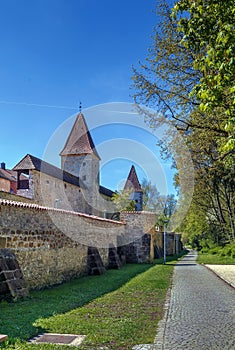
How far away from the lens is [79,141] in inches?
1891

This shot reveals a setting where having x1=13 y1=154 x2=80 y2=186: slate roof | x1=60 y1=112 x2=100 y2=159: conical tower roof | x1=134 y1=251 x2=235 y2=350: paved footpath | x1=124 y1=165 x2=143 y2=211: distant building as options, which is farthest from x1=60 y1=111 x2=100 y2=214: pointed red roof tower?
x1=134 y1=251 x2=235 y2=350: paved footpath

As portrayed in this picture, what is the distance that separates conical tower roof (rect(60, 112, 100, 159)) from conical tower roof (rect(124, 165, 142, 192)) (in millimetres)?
9668

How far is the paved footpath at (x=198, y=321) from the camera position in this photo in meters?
4.97

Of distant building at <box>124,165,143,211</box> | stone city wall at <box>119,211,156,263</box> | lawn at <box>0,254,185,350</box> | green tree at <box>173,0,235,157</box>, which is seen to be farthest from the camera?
distant building at <box>124,165,143,211</box>

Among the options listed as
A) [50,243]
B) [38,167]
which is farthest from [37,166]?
[50,243]

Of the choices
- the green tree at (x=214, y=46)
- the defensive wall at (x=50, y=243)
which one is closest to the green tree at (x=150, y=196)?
the defensive wall at (x=50, y=243)

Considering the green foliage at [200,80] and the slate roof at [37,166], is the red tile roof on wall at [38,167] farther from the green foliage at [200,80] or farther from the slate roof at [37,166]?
the green foliage at [200,80]

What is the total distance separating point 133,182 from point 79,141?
533 inches

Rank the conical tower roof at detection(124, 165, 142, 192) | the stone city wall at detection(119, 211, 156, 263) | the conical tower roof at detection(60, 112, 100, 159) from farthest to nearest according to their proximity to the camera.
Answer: the conical tower roof at detection(124, 165, 142, 192) → the conical tower roof at detection(60, 112, 100, 159) → the stone city wall at detection(119, 211, 156, 263)

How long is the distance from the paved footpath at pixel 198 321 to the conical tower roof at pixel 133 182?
45593mm

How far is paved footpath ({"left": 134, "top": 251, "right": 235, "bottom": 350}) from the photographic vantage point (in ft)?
16.3

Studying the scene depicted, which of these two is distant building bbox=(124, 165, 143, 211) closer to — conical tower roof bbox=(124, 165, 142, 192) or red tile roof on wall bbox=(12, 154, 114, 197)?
conical tower roof bbox=(124, 165, 142, 192)

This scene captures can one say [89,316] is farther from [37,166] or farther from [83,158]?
[83,158]

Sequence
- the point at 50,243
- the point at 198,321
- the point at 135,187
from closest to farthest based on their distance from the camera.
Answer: the point at 198,321, the point at 50,243, the point at 135,187
